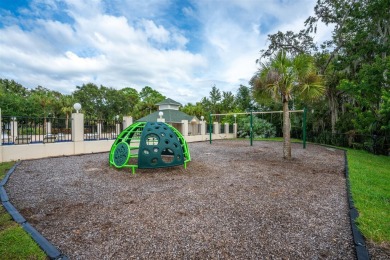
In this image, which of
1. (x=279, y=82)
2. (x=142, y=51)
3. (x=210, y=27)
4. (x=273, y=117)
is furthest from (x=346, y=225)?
(x=273, y=117)

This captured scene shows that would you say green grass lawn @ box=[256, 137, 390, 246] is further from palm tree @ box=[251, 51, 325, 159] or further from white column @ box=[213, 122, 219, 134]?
white column @ box=[213, 122, 219, 134]

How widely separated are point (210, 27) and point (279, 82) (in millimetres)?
5758

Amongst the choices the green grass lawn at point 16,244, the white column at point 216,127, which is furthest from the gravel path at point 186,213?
the white column at point 216,127

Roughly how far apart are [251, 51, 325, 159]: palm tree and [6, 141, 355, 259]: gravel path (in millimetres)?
3601

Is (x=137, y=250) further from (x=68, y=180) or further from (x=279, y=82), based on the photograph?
(x=279, y=82)

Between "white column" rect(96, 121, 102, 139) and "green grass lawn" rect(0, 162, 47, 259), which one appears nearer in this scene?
"green grass lawn" rect(0, 162, 47, 259)

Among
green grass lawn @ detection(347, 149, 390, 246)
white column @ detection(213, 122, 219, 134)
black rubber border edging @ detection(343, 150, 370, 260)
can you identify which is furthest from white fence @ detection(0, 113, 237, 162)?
white column @ detection(213, 122, 219, 134)

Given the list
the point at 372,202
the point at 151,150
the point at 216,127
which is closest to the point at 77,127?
the point at 151,150

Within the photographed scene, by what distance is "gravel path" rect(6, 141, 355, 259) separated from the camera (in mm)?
2646

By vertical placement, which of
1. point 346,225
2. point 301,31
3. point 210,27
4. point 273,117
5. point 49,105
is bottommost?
point 346,225

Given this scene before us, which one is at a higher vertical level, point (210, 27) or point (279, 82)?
point (210, 27)

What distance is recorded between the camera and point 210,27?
39.0 ft

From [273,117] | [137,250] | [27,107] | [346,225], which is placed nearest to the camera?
[137,250]

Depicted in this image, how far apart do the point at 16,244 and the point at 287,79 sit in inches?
357
